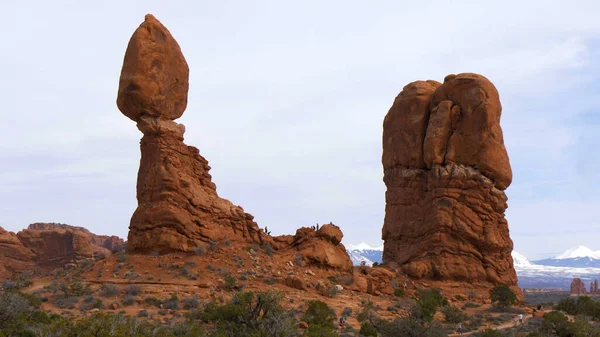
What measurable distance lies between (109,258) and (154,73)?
9.55 meters

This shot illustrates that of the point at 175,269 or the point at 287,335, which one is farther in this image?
the point at 175,269

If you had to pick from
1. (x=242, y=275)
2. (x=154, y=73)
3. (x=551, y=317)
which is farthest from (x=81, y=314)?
(x=551, y=317)

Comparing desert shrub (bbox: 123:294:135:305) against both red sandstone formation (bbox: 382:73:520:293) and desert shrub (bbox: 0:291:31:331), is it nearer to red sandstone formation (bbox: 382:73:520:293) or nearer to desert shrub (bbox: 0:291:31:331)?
desert shrub (bbox: 0:291:31:331)

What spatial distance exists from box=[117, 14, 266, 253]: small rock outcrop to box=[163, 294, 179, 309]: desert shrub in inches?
187

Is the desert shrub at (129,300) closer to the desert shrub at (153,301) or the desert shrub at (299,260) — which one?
the desert shrub at (153,301)

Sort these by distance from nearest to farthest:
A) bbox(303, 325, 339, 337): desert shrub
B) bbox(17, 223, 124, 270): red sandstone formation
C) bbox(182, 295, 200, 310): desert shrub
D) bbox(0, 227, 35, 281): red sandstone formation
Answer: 1. bbox(303, 325, 339, 337): desert shrub
2. bbox(182, 295, 200, 310): desert shrub
3. bbox(0, 227, 35, 281): red sandstone formation
4. bbox(17, 223, 124, 270): red sandstone formation

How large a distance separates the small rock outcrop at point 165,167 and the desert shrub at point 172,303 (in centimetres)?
474

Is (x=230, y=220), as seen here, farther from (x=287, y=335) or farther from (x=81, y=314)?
(x=287, y=335)

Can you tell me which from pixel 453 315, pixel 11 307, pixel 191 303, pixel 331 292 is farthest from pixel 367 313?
pixel 11 307

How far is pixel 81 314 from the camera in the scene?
27469 millimetres

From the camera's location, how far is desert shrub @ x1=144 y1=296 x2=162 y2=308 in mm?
29266

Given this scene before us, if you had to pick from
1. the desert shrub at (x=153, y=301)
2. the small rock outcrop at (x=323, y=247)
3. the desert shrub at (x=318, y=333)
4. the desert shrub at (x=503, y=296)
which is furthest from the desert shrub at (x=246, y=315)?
the desert shrub at (x=503, y=296)

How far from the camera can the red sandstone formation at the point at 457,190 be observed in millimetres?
41281

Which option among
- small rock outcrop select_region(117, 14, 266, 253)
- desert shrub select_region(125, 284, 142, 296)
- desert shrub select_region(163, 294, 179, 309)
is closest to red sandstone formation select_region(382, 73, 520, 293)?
small rock outcrop select_region(117, 14, 266, 253)
